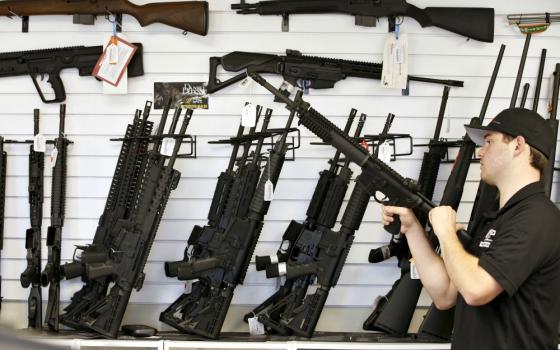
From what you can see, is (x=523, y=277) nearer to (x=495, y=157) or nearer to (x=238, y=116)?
(x=495, y=157)

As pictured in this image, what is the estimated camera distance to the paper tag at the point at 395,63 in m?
3.91

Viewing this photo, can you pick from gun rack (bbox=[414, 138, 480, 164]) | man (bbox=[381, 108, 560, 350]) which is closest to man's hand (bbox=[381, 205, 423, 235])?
man (bbox=[381, 108, 560, 350])

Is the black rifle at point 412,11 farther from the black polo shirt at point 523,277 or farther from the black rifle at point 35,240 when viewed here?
the black polo shirt at point 523,277

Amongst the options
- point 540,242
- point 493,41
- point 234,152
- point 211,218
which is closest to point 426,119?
point 493,41

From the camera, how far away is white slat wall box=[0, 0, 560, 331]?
13.0 ft

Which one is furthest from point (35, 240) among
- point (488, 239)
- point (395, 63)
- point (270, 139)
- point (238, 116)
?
point (488, 239)

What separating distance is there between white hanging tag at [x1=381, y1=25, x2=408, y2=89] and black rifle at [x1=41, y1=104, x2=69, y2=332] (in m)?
2.14

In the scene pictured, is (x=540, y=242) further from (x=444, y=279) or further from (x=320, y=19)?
(x=320, y=19)

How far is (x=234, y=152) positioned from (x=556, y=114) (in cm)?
212

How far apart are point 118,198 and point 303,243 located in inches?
47.8

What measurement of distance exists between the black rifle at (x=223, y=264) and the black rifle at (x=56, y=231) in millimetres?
753

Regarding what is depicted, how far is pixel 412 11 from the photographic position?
392cm

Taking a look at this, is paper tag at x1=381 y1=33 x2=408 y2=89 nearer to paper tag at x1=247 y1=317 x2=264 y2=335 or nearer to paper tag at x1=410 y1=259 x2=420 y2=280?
paper tag at x1=410 y1=259 x2=420 y2=280

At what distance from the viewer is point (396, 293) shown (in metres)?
3.55
